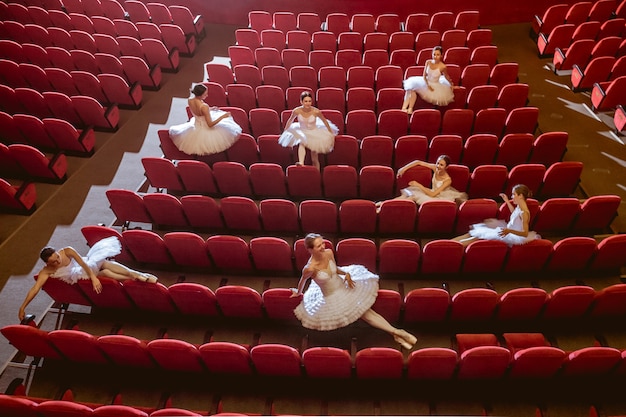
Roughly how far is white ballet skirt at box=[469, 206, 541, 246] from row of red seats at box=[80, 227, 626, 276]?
7 centimetres

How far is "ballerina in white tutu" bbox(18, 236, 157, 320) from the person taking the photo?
9.40ft

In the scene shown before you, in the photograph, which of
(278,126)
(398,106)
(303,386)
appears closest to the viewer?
(303,386)

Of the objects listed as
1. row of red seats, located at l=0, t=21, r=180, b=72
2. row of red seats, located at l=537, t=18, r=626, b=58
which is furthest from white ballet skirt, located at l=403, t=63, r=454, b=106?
row of red seats, located at l=0, t=21, r=180, b=72

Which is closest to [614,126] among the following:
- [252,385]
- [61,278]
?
[252,385]

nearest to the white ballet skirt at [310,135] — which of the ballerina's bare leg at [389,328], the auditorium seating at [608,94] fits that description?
the ballerina's bare leg at [389,328]

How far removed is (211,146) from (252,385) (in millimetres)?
2049

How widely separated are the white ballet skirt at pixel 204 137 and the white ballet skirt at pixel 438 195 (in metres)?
1.63

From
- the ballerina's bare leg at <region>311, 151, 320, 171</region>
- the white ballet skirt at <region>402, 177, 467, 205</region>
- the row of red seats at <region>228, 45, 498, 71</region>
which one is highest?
the row of red seats at <region>228, 45, 498, 71</region>

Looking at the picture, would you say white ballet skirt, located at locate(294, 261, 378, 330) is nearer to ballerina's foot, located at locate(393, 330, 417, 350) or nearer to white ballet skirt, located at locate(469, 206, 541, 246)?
ballerina's foot, located at locate(393, 330, 417, 350)

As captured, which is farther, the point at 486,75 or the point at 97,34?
the point at 97,34

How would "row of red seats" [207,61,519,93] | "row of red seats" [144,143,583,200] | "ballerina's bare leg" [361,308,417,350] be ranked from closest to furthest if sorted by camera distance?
"ballerina's bare leg" [361,308,417,350]
"row of red seats" [144,143,583,200]
"row of red seats" [207,61,519,93]

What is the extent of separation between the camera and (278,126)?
4.15 meters

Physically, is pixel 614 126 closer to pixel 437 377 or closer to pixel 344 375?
pixel 437 377

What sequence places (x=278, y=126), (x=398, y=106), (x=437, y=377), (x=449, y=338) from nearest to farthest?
(x=437, y=377)
(x=449, y=338)
(x=278, y=126)
(x=398, y=106)
